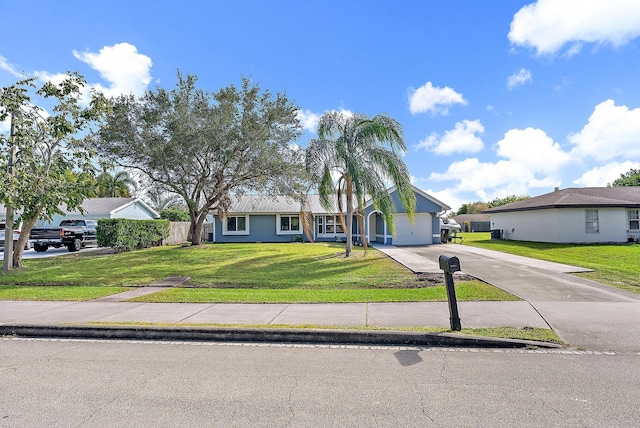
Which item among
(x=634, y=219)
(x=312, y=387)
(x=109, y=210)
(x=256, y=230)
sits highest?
(x=109, y=210)

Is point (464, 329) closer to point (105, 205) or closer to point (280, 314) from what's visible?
point (280, 314)

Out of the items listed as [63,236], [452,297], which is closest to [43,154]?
[63,236]

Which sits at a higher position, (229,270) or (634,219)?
(634,219)

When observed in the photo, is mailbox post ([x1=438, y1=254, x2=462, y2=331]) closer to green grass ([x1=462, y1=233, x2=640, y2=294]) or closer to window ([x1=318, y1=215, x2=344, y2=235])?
green grass ([x1=462, y1=233, x2=640, y2=294])

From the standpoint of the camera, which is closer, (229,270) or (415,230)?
(229,270)

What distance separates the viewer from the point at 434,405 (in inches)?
144

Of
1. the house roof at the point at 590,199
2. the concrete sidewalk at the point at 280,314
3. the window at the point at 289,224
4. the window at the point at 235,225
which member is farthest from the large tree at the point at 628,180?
the concrete sidewalk at the point at 280,314

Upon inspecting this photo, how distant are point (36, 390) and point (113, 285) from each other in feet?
26.7

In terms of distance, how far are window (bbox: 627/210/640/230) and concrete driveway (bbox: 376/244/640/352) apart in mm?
14370

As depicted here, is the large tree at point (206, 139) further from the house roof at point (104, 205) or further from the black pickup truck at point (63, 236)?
the house roof at point (104, 205)

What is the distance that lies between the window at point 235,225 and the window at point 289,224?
2581 mm

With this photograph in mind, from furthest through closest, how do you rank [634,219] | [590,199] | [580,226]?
[590,199]
[634,219]
[580,226]

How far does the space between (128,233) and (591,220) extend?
92.7 feet

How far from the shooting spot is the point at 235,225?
91.0ft
